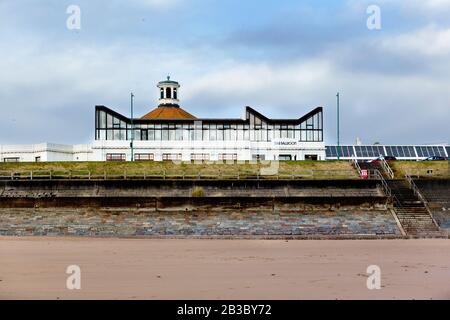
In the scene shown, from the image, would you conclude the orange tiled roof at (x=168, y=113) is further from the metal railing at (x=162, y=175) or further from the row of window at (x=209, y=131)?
the metal railing at (x=162, y=175)

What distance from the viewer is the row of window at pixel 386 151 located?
8162cm

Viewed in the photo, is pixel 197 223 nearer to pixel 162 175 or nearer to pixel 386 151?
pixel 162 175

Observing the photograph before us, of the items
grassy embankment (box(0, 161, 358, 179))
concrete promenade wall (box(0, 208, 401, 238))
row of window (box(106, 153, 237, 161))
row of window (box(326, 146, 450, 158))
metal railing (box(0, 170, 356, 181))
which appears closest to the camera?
concrete promenade wall (box(0, 208, 401, 238))

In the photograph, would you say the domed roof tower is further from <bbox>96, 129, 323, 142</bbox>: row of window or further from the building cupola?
<bbox>96, 129, 323, 142</bbox>: row of window

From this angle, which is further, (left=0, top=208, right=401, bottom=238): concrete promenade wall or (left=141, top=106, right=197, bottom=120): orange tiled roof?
(left=141, top=106, right=197, bottom=120): orange tiled roof

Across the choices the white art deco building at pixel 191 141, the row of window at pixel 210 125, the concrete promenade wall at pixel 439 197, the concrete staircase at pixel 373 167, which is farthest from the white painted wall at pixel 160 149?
the concrete promenade wall at pixel 439 197

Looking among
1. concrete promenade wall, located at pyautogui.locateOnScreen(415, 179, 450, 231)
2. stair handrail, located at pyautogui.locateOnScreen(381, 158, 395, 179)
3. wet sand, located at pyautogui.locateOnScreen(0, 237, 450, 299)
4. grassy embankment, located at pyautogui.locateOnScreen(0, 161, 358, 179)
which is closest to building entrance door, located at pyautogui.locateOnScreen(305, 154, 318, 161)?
grassy embankment, located at pyautogui.locateOnScreen(0, 161, 358, 179)

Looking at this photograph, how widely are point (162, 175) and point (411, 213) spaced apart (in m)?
18.5

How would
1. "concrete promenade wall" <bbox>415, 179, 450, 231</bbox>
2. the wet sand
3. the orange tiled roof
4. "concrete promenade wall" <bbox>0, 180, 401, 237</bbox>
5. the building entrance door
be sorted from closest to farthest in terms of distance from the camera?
1. the wet sand
2. "concrete promenade wall" <bbox>0, 180, 401, 237</bbox>
3. "concrete promenade wall" <bbox>415, 179, 450, 231</bbox>
4. the building entrance door
5. the orange tiled roof

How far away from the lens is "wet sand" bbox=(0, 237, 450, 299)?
19.2 m

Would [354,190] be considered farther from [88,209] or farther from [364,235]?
[88,209]

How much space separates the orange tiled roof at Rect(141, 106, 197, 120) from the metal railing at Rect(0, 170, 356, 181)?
87.6ft

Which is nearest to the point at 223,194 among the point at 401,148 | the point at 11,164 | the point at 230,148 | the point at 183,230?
the point at 183,230
